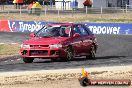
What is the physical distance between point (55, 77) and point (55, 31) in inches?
214

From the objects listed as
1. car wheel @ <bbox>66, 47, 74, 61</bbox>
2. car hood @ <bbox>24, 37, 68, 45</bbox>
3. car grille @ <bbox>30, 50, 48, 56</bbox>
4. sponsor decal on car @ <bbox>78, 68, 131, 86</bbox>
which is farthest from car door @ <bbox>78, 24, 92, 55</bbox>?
sponsor decal on car @ <bbox>78, 68, 131, 86</bbox>

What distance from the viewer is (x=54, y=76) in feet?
46.3

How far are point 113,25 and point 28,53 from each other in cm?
2283

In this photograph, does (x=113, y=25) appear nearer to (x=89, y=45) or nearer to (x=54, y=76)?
(x=89, y=45)

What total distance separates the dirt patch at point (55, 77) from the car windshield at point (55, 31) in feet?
10.9

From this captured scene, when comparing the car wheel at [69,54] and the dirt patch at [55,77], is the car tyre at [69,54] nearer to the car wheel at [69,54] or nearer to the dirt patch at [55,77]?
the car wheel at [69,54]

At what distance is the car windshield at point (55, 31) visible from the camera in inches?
750

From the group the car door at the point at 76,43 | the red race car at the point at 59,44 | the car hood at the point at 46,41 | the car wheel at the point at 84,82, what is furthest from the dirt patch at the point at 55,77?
the car door at the point at 76,43

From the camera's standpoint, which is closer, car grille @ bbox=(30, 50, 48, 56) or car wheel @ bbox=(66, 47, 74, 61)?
car grille @ bbox=(30, 50, 48, 56)

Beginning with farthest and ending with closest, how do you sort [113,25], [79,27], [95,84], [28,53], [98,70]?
[113,25], [79,27], [28,53], [98,70], [95,84]

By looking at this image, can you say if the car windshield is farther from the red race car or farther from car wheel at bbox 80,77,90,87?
car wheel at bbox 80,77,90,87

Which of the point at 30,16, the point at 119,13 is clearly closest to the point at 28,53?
the point at 119,13

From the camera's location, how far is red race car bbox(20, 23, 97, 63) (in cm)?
1820

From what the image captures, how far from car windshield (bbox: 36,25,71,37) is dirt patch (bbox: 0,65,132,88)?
3333 mm
